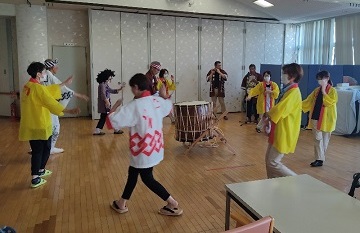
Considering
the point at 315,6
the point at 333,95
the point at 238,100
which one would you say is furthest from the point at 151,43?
→ the point at 333,95

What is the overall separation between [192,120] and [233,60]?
18.1ft

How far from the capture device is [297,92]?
3.22 metres

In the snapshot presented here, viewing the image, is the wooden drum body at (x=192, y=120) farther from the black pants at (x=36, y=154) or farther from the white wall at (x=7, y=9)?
the white wall at (x=7, y=9)

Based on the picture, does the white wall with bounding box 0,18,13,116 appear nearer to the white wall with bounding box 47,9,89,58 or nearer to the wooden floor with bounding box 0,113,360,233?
the white wall with bounding box 47,9,89,58

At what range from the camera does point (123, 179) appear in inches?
167

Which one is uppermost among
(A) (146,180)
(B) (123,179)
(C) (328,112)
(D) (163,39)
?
(D) (163,39)

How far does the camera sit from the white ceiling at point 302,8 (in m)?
7.93

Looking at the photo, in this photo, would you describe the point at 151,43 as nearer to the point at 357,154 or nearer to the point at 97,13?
the point at 97,13

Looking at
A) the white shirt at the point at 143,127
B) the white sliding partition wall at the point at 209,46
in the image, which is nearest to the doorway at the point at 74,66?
the white sliding partition wall at the point at 209,46

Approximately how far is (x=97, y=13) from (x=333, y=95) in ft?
20.9

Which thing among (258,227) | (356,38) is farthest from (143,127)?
(356,38)

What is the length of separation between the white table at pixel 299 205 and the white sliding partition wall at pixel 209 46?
26.5ft

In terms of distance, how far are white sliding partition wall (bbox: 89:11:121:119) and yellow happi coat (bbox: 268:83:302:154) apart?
6516 millimetres

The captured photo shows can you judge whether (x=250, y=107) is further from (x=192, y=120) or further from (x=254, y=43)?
(x=192, y=120)
